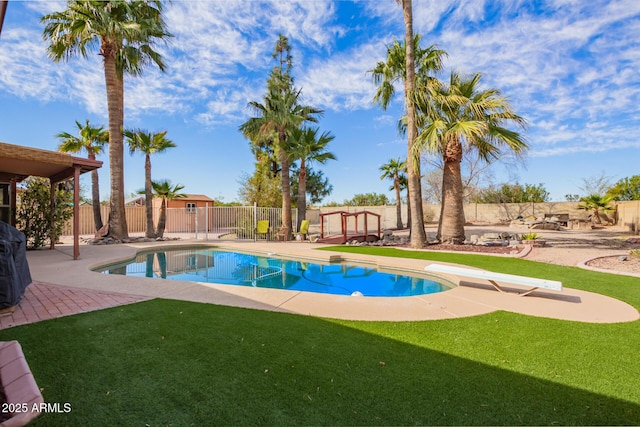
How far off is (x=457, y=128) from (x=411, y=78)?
245 cm

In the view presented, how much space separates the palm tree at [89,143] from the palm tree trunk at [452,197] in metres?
15.7

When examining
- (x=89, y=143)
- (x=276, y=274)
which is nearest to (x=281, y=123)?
(x=276, y=274)

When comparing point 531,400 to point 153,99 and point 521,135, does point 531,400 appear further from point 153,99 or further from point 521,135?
point 153,99

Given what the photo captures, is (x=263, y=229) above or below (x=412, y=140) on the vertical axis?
below

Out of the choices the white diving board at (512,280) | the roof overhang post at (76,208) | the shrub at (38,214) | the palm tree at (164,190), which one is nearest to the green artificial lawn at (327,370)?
the white diving board at (512,280)

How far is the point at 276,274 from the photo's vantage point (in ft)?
26.5

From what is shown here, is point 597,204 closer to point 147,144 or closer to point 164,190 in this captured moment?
point 164,190

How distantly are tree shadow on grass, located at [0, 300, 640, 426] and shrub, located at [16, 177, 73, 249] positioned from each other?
974cm

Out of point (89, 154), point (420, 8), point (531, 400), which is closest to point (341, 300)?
point (531, 400)

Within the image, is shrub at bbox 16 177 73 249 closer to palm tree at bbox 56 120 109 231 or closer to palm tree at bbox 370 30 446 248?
palm tree at bbox 56 120 109 231

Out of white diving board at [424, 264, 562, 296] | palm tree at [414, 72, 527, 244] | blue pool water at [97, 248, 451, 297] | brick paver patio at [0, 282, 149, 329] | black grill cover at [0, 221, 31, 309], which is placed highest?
palm tree at [414, 72, 527, 244]

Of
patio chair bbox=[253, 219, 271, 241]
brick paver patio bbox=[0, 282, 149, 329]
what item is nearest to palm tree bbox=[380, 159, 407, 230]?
patio chair bbox=[253, 219, 271, 241]

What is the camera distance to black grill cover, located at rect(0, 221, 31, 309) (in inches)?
138

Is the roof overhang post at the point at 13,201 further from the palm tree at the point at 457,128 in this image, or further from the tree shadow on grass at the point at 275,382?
the palm tree at the point at 457,128
